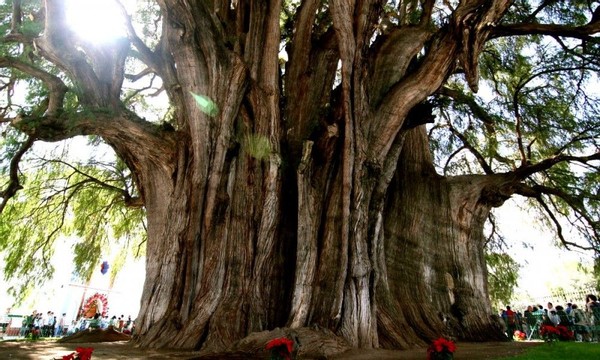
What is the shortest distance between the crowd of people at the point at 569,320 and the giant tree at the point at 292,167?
1.92 metres

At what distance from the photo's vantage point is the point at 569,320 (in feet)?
28.4

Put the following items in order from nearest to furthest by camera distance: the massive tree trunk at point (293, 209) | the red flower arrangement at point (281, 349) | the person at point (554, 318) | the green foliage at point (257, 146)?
the red flower arrangement at point (281, 349) → the massive tree trunk at point (293, 209) → the green foliage at point (257, 146) → the person at point (554, 318)

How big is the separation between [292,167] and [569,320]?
286 inches

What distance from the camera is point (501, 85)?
9234 mm

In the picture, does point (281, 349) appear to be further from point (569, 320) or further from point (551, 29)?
point (569, 320)

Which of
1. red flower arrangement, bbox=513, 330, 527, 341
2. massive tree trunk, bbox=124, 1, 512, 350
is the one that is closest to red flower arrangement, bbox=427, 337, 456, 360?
massive tree trunk, bbox=124, 1, 512, 350

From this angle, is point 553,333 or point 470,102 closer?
point 553,333

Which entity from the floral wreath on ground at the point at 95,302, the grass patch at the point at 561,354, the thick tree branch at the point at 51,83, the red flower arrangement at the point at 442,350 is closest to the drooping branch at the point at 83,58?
the thick tree branch at the point at 51,83

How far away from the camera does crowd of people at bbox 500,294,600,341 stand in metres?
8.12

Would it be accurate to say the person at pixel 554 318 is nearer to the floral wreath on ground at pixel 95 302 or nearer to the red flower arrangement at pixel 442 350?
the red flower arrangement at pixel 442 350

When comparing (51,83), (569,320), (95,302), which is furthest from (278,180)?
(95,302)

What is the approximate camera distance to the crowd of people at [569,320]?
26.6 ft

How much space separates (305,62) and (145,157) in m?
3.11

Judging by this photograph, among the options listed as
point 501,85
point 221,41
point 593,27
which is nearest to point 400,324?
point 221,41
